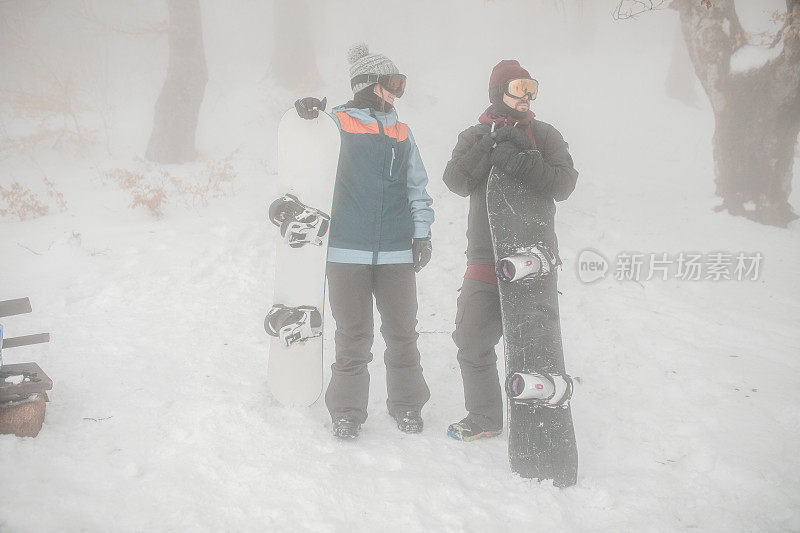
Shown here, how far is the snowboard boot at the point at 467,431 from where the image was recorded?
2713 millimetres

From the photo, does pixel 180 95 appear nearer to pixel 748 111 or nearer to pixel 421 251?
pixel 421 251

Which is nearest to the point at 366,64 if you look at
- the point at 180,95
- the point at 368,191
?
the point at 368,191

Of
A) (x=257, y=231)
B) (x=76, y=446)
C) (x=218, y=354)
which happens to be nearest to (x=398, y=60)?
(x=257, y=231)

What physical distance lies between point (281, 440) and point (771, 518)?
237 centimetres

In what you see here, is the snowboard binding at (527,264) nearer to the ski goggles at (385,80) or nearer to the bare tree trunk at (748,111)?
the ski goggles at (385,80)

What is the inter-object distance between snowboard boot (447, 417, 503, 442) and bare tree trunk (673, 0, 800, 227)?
258 inches

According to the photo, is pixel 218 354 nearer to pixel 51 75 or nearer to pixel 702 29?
pixel 702 29

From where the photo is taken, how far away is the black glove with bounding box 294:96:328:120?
2.68 m

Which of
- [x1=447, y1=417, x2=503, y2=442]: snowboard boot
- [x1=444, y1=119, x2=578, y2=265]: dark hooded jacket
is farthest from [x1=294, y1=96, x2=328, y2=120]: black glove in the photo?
[x1=447, y1=417, x2=503, y2=442]: snowboard boot

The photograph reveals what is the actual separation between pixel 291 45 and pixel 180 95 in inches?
216

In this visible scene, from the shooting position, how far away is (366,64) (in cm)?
265

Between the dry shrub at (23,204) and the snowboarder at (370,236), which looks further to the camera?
the dry shrub at (23,204)

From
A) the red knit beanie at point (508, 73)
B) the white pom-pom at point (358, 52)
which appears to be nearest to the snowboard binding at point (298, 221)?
the white pom-pom at point (358, 52)

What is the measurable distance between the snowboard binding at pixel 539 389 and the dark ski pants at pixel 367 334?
2.20 ft
